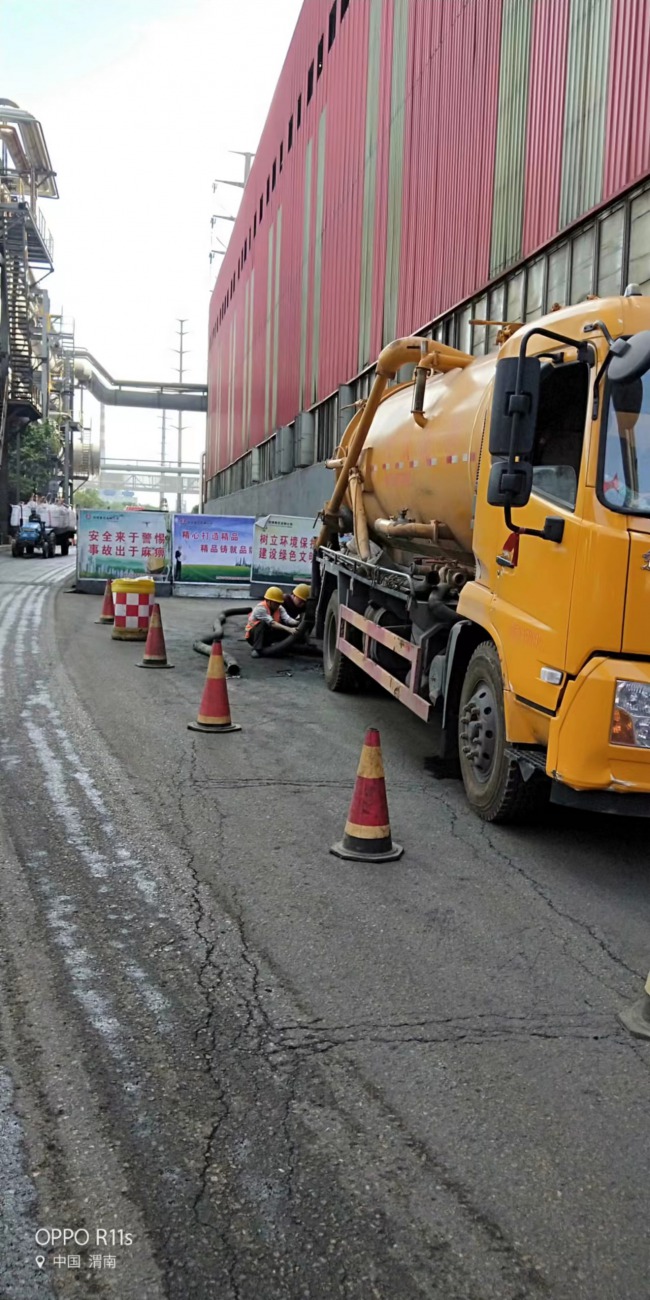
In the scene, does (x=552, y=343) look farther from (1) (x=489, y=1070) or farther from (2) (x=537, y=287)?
(2) (x=537, y=287)

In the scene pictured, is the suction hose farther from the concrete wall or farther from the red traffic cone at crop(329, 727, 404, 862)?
the red traffic cone at crop(329, 727, 404, 862)

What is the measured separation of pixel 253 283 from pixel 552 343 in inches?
1694

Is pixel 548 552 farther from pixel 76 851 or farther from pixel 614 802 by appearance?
pixel 76 851

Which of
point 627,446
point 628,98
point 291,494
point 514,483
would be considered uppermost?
point 628,98

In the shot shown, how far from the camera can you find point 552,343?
558 cm

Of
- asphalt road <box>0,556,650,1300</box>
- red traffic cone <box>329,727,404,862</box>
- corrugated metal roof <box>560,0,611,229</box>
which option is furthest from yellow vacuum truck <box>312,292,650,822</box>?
corrugated metal roof <box>560,0,611,229</box>

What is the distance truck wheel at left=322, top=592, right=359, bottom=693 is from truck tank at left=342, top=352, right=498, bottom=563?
1.32 metres

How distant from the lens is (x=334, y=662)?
434 inches

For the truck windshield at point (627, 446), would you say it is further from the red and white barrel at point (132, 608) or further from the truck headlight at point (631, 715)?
the red and white barrel at point (132, 608)

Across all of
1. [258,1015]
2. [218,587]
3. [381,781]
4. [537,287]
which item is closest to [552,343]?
[381,781]

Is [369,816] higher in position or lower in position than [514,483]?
lower

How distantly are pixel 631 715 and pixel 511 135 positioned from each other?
12598 mm

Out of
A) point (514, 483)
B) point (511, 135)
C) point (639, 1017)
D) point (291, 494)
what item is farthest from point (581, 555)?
point (291, 494)

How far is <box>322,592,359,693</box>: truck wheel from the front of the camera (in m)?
10.8
